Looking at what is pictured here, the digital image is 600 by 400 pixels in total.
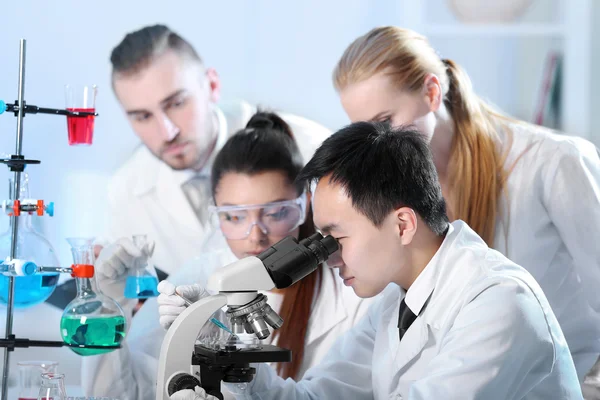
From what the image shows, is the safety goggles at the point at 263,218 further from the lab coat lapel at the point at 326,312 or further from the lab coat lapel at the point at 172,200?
the lab coat lapel at the point at 172,200

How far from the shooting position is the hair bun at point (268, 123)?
2670 millimetres

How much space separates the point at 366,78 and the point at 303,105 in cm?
96

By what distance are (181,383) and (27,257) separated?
0.70 m

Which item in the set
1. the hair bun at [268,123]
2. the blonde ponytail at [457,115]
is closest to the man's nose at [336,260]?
the blonde ponytail at [457,115]

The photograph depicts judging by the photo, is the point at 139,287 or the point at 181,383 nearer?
the point at 181,383

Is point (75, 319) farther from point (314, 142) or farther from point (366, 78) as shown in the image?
point (314, 142)

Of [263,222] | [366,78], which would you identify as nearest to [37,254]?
[263,222]

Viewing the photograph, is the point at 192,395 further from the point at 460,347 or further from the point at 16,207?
the point at 16,207

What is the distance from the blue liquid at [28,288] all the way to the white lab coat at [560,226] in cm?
146

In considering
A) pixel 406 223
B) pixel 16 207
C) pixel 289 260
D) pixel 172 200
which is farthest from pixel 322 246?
pixel 172 200

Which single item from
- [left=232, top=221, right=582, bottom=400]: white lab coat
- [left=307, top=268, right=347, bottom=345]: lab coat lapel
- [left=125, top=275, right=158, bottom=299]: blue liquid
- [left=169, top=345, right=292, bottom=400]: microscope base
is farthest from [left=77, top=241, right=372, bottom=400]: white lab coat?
[left=169, top=345, right=292, bottom=400]: microscope base

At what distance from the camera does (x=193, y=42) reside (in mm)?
3232

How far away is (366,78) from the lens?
2416 mm

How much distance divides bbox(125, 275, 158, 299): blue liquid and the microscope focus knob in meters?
0.82
